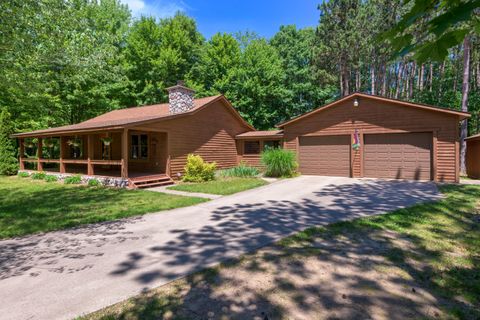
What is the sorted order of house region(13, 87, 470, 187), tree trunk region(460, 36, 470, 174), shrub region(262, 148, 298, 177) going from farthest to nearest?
1. tree trunk region(460, 36, 470, 174)
2. shrub region(262, 148, 298, 177)
3. house region(13, 87, 470, 187)

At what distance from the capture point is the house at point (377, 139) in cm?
1265

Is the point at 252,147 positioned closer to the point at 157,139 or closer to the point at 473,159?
the point at 157,139

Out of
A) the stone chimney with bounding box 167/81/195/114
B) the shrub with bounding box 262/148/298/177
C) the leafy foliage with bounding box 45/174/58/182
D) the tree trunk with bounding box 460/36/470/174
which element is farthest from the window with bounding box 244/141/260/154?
the tree trunk with bounding box 460/36/470/174

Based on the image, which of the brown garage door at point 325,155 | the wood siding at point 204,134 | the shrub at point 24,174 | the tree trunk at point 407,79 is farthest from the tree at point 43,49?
the tree trunk at point 407,79

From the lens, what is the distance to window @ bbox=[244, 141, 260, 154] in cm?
1958

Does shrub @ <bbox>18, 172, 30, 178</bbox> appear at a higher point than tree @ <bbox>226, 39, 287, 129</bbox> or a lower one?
lower

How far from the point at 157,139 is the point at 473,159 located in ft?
57.8

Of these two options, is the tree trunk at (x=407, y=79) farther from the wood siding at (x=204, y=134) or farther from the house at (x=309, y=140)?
the wood siding at (x=204, y=134)

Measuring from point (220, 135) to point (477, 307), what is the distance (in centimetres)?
1637

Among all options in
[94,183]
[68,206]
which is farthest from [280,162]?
[68,206]

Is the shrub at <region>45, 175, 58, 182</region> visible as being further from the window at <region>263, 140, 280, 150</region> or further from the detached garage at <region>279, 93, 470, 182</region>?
the detached garage at <region>279, 93, 470, 182</region>

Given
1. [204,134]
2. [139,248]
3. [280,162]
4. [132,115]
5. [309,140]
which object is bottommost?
[139,248]

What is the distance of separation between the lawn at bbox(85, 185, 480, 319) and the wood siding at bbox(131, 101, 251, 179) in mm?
10657

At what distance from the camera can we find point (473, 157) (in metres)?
15.9
